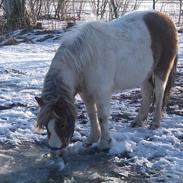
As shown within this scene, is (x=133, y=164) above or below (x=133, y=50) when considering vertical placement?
below

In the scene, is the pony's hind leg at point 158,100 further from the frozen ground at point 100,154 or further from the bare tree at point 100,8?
the bare tree at point 100,8

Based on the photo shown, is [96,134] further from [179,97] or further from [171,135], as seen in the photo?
[179,97]

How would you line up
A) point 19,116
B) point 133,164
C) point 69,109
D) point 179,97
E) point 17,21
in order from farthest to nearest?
point 17,21 < point 179,97 < point 19,116 < point 133,164 < point 69,109

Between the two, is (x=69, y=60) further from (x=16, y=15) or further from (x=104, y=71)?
(x=16, y=15)

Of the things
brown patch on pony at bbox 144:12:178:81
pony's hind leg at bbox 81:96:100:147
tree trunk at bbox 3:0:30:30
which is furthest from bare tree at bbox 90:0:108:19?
pony's hind leg at bbox 81:96:100:147

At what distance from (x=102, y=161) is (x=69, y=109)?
835 millimetres

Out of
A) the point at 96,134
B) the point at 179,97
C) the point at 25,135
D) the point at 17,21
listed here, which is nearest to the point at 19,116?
the point at 25,135

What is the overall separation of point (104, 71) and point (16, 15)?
1114 centimetres

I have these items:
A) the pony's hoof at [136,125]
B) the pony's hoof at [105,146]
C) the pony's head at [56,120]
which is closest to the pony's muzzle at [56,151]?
the pony's head at [56,120]

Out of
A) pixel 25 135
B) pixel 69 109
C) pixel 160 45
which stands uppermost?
pixel 160 45

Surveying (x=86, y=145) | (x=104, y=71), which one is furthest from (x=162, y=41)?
(x=86, y=145)

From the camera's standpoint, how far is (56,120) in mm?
4391

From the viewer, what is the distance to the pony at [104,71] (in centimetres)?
443

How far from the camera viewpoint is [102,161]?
195 inches
